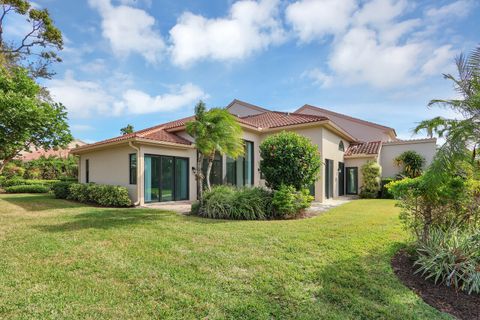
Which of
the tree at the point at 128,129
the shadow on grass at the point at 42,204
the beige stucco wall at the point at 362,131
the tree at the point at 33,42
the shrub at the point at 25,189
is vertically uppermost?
the tree at the point at 33,42

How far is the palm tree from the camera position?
17.0 feet

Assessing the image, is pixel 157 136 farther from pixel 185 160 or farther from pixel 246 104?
pixel 246 104

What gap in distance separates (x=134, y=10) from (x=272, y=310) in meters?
12.0

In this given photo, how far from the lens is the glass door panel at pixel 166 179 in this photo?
1495 centimetres

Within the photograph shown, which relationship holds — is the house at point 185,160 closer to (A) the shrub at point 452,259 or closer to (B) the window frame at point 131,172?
(B) the window frame at point 131,172

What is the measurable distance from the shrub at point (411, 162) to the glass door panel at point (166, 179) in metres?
18.1

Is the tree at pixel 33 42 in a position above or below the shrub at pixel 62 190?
above

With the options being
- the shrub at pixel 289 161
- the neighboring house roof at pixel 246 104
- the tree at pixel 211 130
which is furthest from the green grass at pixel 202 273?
the neighboring house roof at pixel 246 104

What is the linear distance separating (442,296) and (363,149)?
768 inches

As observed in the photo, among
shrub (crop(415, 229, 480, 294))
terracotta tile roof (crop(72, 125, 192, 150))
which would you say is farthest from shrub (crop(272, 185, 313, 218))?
terracotta tile roof (crop(72, 125, 192, 150))

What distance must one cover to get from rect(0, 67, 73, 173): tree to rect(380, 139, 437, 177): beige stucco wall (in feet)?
76.7

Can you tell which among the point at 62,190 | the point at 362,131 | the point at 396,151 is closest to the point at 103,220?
the point at 62,190

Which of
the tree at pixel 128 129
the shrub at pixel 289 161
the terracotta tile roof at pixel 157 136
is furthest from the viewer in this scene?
the tree at pixel 128 129

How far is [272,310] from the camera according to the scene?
12.1 feet
